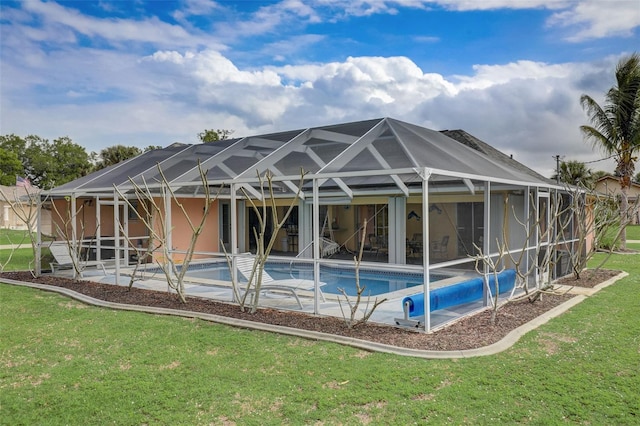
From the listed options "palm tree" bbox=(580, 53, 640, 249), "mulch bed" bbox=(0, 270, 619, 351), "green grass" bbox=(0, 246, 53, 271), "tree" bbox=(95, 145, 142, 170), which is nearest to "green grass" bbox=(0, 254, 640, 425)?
"mulch bed" bbox=(0, 270, 619, 351)

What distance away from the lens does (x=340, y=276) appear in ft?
47.1

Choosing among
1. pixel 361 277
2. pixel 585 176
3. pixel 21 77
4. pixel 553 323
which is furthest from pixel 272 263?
pixel 585 176

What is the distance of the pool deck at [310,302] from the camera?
7801 mm

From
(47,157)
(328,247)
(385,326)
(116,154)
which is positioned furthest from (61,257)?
(47,157)

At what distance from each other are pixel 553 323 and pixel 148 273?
11129 mm

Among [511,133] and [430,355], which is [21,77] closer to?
[430,355]

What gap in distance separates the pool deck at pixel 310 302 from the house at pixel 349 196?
72 centimetres

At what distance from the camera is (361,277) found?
14.4 m

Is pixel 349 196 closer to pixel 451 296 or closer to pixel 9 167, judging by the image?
pixel 451 296

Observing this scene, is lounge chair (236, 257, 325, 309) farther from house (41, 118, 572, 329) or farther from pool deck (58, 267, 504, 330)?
house (41, 118, 572, 329)

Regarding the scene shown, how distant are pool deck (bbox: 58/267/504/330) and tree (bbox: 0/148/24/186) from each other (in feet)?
172

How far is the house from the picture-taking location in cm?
785

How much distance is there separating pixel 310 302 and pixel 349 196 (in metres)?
7.37

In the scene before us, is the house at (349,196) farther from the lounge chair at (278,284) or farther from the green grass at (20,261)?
the green grass at (20,261)
